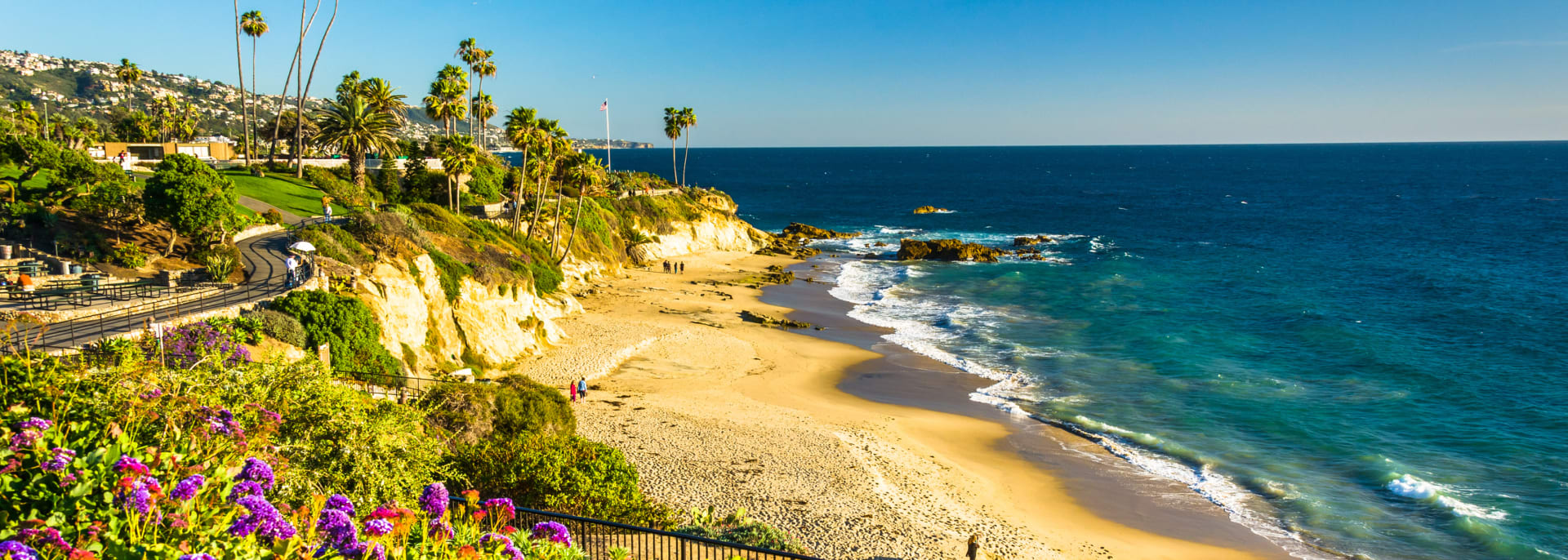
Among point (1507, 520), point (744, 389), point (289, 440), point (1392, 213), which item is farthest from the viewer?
point (1392, 213)

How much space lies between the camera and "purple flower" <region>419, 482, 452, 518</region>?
937 cm

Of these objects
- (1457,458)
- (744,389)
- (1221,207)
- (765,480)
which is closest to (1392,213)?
(1221,207)

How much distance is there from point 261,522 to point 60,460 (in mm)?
1903

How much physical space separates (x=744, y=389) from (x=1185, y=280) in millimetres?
43902

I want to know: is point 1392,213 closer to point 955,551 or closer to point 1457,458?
point 1457,458

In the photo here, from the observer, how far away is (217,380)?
12188 millimetres

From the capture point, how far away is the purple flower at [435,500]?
9.37 m

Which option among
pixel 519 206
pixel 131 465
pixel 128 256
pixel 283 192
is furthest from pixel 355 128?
pixel 131 465

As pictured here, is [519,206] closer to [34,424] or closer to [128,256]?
[128,256]

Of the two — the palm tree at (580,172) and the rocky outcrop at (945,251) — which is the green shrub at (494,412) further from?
the rocky outcrop at (945,251)

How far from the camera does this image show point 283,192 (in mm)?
51844

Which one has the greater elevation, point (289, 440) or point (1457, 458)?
point (289, 440)

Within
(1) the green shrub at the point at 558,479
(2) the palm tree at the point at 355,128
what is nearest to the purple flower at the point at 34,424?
(1) the green shrub at the point at 558,479

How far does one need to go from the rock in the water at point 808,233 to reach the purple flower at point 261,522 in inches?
3444
